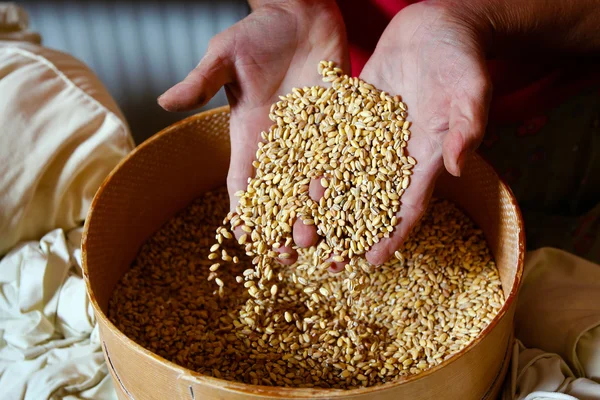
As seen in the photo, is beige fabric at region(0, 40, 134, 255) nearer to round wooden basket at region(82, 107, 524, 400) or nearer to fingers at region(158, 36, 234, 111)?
round wooden basket at region(82, 107, 524, 400)

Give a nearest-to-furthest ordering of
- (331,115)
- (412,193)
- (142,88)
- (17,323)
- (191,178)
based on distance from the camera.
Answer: (412,193) < (331,115) < (17,323) < (191,178) < (142,88)

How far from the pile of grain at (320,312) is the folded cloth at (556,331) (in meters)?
0.14

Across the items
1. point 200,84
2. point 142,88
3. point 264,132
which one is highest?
point 200,84

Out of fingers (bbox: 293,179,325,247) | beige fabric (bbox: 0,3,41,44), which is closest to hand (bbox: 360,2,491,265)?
fingers (bbox: 293,179,325,247)

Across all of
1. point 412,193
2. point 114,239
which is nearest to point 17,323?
point 114,239

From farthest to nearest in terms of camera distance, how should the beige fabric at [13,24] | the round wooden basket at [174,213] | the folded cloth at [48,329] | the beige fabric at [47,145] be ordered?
the beige fabric at [13,24] < the beige fabric at [47,145] < the folded cloth at [48,329] < the round wooden basket at [174,213]

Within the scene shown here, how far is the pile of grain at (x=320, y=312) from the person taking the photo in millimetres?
1160

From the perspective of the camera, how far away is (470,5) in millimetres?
1209

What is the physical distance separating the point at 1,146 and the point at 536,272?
1339 millimetres

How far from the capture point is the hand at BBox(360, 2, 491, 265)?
1.01 m

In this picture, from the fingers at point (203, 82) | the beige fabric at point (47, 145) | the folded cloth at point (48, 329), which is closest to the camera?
the fingers at point (203, 82)

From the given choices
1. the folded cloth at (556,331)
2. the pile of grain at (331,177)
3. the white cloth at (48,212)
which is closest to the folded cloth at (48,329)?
the white cloth at (48,212)

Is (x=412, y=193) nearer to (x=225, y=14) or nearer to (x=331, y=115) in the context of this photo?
(x=331, y=115)

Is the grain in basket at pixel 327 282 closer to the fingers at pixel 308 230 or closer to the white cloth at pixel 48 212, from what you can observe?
the fingers at pixel 308 230
